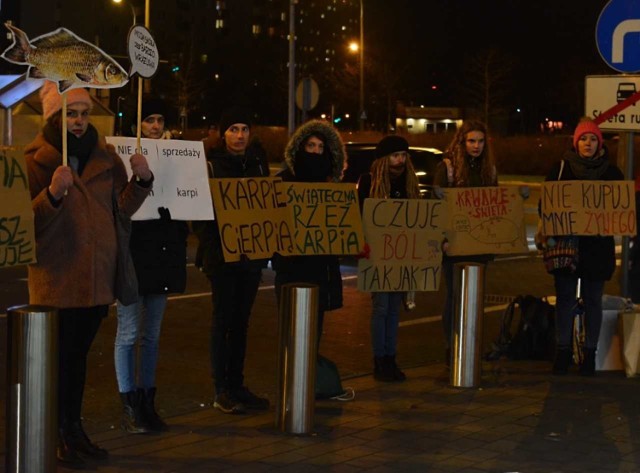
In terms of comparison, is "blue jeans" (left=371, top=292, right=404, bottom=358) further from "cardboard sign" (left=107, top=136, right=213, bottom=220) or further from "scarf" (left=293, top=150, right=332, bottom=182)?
"cardboard sign" (left=107, top=136, right=213, bottom=220)

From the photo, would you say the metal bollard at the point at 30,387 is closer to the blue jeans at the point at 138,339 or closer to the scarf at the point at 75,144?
the scarf at the point at 75,144

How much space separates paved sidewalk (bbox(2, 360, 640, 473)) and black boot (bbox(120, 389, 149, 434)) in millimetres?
74

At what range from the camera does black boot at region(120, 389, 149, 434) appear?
660cm

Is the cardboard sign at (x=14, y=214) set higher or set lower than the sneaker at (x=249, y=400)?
higher

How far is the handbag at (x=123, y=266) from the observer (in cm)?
610

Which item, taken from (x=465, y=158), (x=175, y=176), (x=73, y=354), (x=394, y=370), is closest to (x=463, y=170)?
(x=465, y=158)

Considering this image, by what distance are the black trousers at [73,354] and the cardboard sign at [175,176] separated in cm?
72

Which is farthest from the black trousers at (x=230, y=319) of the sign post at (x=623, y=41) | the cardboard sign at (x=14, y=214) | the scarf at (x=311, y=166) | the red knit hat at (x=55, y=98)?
the sign post at (x=623, y=41)

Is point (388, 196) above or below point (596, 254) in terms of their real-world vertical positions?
above

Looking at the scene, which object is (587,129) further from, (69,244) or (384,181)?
(69,244)

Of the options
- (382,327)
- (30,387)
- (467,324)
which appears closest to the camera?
(30,387)

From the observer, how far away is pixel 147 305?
21.6 ft

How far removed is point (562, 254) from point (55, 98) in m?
4.07

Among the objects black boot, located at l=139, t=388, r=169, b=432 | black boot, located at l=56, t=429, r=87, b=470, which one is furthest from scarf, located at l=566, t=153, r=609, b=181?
black boot, located at l=56, t=429, r=87, b=470
